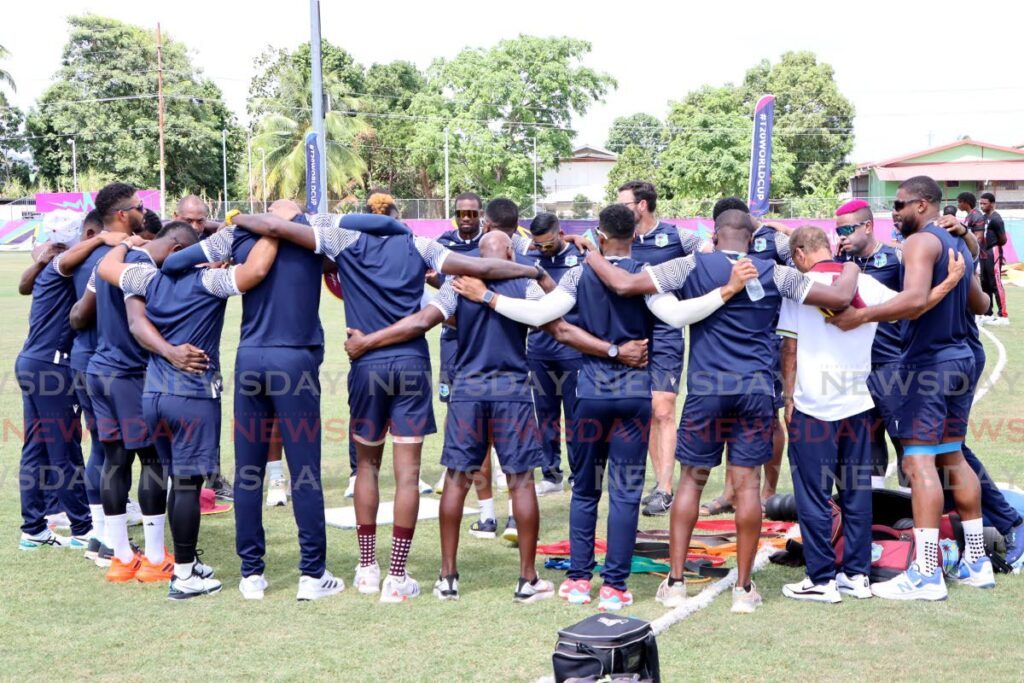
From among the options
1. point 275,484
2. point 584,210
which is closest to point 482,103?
point 584,210

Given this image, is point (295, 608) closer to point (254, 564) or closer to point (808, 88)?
point (254, 564)

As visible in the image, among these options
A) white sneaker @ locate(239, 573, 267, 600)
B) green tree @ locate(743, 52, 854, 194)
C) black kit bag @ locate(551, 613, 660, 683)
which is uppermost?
green tree @ locate(743, 52, 854, 194)

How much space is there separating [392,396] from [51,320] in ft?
9.13

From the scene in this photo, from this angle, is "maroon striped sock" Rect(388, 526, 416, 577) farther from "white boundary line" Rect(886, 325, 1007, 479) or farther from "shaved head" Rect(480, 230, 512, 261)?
"white boundary line" Rect(886, 325, 1007, 479)

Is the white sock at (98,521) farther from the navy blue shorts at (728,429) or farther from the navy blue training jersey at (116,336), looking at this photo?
the navy blue shorts at (728,429)

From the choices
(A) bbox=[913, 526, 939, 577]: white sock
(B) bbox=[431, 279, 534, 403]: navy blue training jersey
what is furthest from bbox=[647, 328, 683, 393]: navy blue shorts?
(A) bbox=[913, 526, 939, 577]: white sock

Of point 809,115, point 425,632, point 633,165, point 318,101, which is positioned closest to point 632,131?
point 633,165

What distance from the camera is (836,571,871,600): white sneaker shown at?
20.9 feet

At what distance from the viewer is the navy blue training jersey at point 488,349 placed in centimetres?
635

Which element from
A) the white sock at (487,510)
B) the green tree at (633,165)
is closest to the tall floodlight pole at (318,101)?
the white sock at (487,510)

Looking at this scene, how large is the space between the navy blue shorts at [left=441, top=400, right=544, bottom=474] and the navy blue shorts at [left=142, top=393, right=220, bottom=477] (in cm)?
140

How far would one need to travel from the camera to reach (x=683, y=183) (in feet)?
214

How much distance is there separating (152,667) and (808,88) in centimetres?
7556

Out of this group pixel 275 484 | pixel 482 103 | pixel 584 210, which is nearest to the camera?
pixel 275 484
